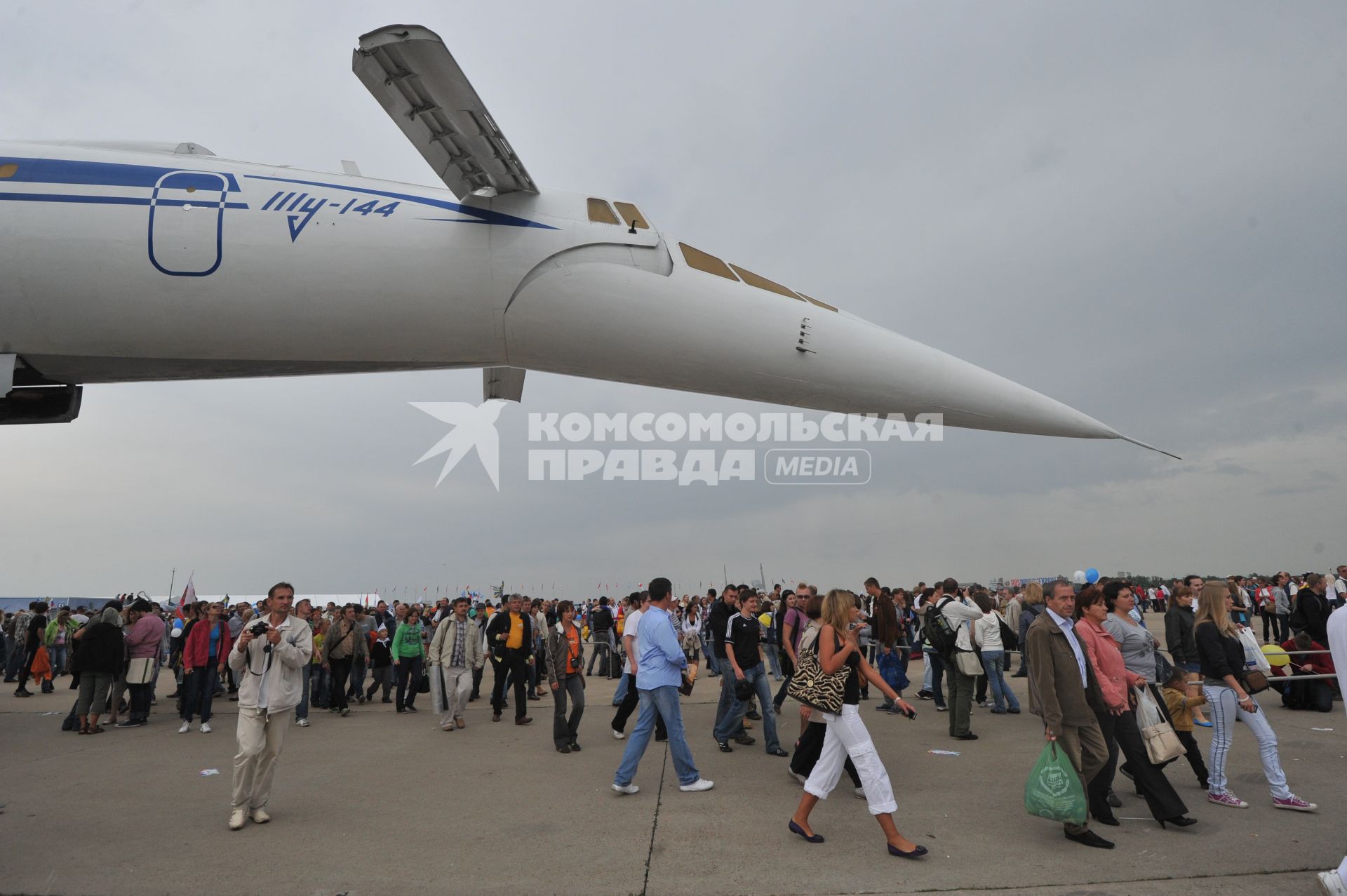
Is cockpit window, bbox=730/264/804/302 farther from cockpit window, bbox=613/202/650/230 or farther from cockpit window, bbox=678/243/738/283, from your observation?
cockpit window, bbox=613/202/650/230

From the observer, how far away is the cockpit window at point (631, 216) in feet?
17.4

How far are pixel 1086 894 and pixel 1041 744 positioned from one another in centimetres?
381

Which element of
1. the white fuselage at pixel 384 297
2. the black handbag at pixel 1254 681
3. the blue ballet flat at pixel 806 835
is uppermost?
the white fuselage at pixel 384 297

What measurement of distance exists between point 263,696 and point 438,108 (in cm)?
418

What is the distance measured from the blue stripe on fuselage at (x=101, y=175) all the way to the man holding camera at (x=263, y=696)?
286cm

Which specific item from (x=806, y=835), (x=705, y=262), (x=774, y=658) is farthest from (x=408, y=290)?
(x=774, y=658)

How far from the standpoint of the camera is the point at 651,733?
558cm

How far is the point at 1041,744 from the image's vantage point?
7047 millimetres

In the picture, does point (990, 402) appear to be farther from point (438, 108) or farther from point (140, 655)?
point (140, 655)

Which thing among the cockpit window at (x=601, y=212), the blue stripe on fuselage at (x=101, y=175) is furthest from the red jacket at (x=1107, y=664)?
the blue stripe on fuselage at (x=101, y=175)

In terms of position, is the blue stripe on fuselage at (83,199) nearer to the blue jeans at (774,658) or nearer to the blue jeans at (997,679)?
the blue jeans at (997,679)

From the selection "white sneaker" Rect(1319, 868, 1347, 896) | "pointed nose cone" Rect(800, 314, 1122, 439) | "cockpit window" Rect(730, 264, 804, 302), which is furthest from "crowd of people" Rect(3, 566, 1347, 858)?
"cockpit window" Rect(730, 264, 804, 302)

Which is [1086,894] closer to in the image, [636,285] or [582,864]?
[582,864]

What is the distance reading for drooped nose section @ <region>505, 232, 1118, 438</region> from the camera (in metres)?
5.06
